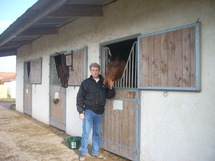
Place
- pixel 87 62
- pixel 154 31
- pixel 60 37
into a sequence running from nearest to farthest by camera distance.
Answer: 1. pixel 154 31
2. pixel 87 62
3. pixel 60 37

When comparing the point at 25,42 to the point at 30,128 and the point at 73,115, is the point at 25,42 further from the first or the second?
the point at 73,115

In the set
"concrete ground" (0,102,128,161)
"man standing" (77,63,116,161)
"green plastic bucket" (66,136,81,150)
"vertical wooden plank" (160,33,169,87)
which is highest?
"vertical wooden plank" (160,33,169,87)

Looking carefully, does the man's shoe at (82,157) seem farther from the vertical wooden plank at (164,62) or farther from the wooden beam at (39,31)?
the wooden beam at (39,31)

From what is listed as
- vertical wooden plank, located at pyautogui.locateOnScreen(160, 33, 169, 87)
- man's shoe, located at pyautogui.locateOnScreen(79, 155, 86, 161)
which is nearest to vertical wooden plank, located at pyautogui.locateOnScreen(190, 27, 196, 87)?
vertical wooden plank, located at pyautogui.locateOnScreen(160, 33, 169, 87)

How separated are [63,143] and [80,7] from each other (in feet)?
8.63

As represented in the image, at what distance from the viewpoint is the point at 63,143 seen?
4.41 meters

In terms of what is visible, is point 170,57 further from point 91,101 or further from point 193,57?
point 91,101

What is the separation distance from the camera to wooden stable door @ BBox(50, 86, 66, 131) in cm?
535

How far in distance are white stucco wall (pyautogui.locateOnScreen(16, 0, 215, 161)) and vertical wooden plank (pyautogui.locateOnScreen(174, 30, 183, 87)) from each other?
127 millimetres

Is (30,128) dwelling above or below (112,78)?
below

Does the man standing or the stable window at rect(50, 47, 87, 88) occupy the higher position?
the stable window at rect(50, 47, 87, 88)

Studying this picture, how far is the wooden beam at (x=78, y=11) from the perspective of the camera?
3617 millimetres

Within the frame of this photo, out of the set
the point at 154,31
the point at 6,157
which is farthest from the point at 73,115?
the point at 154,31

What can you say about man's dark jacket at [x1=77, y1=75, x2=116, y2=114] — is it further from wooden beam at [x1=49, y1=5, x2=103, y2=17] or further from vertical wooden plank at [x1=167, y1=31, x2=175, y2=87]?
wooden beam at [x1=49, y1=5, x2=103, y2=17]
